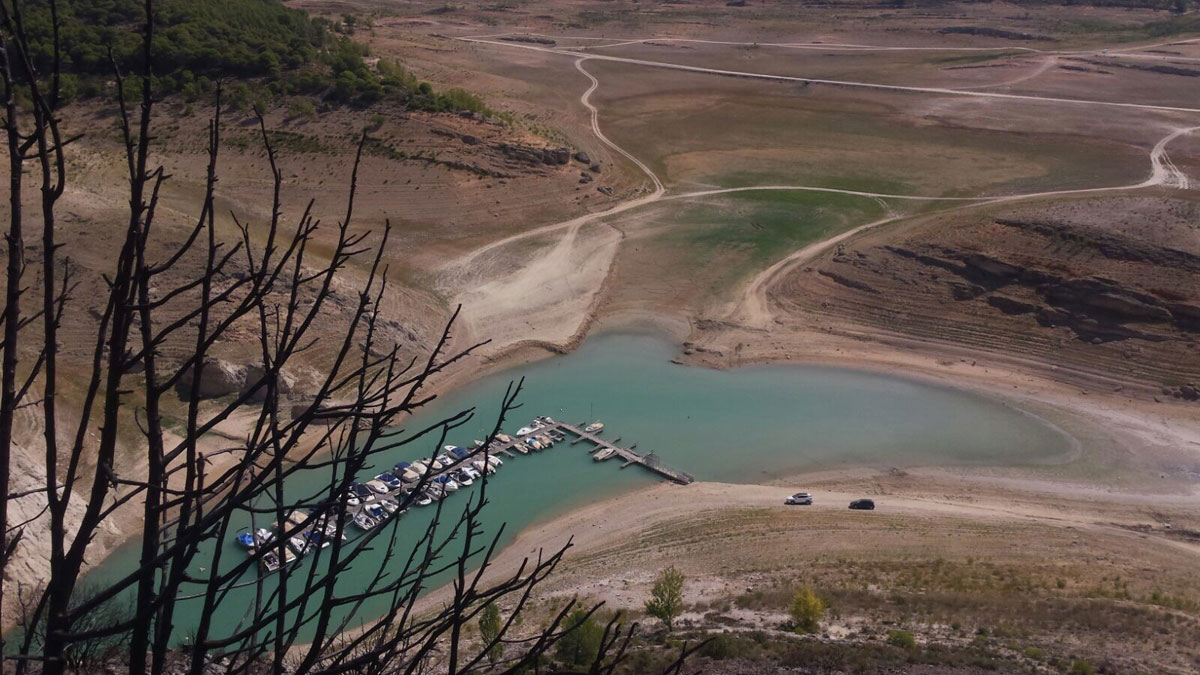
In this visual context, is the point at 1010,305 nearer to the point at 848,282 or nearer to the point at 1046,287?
the point at 1046,287

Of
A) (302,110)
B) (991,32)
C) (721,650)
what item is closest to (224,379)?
(721,650)

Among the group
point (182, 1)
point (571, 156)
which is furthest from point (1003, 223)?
point (182, 1)

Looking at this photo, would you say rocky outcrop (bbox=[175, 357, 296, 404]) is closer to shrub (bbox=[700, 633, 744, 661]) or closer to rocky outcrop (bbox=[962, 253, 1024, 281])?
shrub (bbox=[700, 633, 744, 661])

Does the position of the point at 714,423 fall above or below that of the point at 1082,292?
below

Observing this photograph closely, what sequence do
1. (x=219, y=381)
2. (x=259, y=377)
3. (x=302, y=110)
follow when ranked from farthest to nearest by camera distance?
(x=302, y=110) < (x=259, y=377) < (x=219, y=381)

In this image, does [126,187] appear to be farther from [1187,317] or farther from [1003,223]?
[1187,317]

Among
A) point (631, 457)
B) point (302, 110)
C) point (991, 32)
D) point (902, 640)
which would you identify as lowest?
point (631, 457)

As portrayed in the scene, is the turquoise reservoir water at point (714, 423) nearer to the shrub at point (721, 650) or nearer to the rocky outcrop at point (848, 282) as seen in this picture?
the rocky outcrop at point (848, 282)
